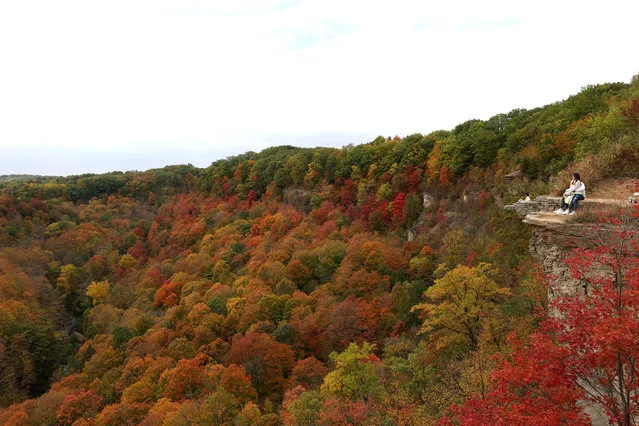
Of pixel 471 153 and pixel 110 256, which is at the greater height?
pixel 471 153

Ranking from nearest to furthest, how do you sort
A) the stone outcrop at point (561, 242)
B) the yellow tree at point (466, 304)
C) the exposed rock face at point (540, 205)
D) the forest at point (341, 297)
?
the forest at point (341, 297) → the stone outcrop at point (561, 242) → the exposed rock face at point (540, 205) → the yellow tree at point (466, 304)

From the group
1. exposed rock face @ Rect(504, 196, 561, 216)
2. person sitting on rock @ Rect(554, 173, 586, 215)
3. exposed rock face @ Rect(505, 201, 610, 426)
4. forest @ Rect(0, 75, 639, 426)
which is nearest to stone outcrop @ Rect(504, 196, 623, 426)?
exposed rock face @ Rect(505, 201, 610, 426)

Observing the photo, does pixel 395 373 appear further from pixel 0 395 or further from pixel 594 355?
pixel 0 395

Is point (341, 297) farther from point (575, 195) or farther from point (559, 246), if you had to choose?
point (575, 195)

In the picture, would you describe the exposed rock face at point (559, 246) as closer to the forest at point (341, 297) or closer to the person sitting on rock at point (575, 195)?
the person sitting on rock at point (575, 195)

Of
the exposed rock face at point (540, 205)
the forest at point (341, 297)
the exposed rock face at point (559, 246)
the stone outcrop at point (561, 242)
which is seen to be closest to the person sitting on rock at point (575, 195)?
the stone outcrop at point (561, 242)

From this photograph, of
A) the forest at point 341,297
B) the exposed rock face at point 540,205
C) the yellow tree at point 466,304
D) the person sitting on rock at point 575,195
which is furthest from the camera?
the yellow tree at point 466,304

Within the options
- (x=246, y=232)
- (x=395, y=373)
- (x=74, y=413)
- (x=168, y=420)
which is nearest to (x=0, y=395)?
(x=74, y=413)
